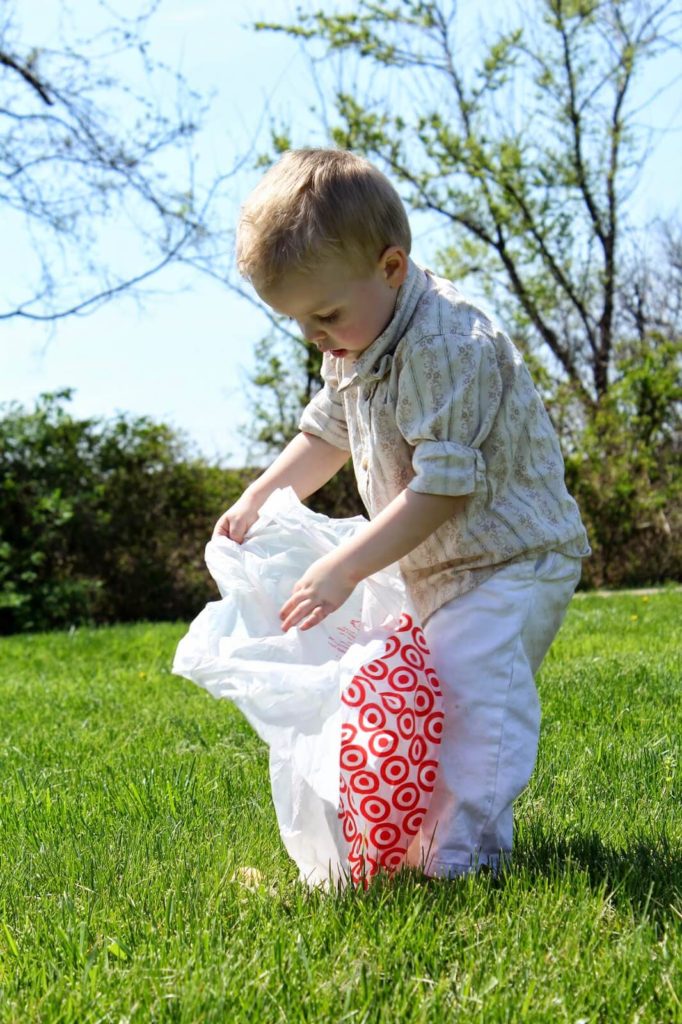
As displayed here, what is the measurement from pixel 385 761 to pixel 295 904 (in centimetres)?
33

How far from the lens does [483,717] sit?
234 centimetres

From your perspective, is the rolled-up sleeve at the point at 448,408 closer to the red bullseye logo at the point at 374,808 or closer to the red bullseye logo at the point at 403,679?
the red bullseye logo at the point at 403,679

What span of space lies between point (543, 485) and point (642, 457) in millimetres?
10344

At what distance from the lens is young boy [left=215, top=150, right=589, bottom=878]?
223cm

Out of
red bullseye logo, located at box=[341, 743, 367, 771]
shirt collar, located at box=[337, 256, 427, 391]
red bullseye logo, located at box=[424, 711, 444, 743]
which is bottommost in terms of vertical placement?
red bullseye logo, located at box=[341, 743, 367, 771]

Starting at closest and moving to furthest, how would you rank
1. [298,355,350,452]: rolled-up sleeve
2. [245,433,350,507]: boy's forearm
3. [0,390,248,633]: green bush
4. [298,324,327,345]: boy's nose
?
[298,324,327,345]: boy's nose → [298,355,350,452]: rolled-up sleeve → [245,433,350,507]: boy's forearm → [0,390,248,633]: green bush

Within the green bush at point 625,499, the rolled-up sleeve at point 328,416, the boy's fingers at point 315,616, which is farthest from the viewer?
the green bush at point 625,499

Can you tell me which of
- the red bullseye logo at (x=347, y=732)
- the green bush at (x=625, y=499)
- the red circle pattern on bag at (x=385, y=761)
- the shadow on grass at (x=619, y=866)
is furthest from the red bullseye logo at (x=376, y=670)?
the green bush at (x=625, y=499)

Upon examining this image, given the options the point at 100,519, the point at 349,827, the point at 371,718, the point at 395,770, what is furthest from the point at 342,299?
the point at 100,519

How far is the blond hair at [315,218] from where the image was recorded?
85.8 inches

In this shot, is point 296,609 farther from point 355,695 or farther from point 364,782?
point 364,782

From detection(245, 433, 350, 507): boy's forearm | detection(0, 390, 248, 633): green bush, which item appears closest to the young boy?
detection(245, 433, 350, 507): boy's forearm

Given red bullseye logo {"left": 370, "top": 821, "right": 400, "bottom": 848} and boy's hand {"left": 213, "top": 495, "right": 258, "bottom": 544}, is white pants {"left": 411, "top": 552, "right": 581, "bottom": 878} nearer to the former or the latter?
red bullseye logo {"left": 370, "top": 821, "right": 400, "bottom": 848}

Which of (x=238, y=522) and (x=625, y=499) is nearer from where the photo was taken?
(x=238, y=522)
